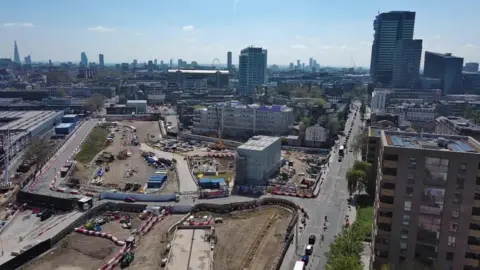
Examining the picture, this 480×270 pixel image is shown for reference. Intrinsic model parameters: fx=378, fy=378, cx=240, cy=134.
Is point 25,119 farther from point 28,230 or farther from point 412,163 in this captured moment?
point 412,163

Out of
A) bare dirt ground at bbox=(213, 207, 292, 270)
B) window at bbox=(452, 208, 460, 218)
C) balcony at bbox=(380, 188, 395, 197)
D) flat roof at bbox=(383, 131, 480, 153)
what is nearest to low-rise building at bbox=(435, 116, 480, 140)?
bare dirt ground at bbox=(213, 207, 292, 270)

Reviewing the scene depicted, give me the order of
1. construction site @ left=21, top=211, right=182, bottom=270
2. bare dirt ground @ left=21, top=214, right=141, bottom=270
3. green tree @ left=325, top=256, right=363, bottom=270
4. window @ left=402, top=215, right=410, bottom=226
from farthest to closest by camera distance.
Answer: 1. construction site @ left=21, top=211, right=182, bottom=270
2. bare dirt ground @ left=21, top=214, right=141, bottom=270
3. green tree @ left=325, top=256, right=363, bottom=270
4. window @ left=402, top=215, right=410, bottom=226

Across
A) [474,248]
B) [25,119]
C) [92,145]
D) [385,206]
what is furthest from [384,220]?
[25,119]

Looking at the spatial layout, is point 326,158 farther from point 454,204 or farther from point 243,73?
point 243,73

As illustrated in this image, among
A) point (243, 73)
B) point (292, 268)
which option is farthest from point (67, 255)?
point (243, 73)

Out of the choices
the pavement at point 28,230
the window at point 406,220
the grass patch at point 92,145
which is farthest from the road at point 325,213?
the grass patch at point 92,145

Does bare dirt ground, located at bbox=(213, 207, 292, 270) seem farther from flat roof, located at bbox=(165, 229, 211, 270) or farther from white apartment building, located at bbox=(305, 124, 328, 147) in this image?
white apartment building, located at bbox=(305, 124, 328, 147)

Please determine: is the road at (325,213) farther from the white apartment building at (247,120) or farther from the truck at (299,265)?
the white apartment building at (247,120)
